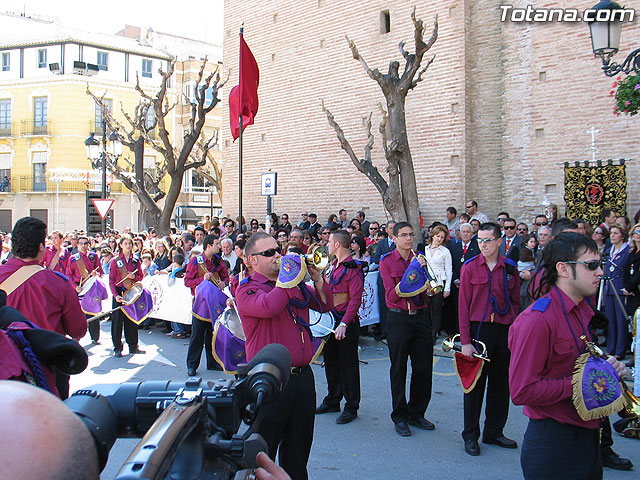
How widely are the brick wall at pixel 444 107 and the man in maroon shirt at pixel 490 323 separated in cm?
931

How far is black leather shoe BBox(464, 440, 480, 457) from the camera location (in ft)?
18.1

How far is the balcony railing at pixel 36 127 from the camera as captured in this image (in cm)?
4084

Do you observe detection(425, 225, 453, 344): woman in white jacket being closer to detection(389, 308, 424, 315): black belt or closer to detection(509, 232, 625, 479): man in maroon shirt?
detection(389, 308, 424, 315): black belt

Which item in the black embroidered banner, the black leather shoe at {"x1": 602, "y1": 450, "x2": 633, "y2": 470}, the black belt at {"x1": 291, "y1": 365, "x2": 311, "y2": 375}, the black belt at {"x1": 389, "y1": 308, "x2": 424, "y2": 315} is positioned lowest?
the black leather shoe at {"x1": 602, "y1": 450, "x2": 633, "y2": 470}

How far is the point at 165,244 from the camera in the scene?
13102mm

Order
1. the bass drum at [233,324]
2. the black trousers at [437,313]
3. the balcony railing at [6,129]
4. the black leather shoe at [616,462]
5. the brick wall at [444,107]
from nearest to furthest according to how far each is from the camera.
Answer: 1. the black leather shoe at [616,462]
2. the bass drum at [233,324]
3. the black trousers at [437,313]
4. the brick wall at [444,107]
5. the balcony railing at [6,129]

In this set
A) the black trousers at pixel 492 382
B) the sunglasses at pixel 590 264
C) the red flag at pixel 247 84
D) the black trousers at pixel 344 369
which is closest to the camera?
the sunglasses at pixel 590 264

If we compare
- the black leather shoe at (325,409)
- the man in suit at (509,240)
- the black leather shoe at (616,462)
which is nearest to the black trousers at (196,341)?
the black leather shoe at (325,409)

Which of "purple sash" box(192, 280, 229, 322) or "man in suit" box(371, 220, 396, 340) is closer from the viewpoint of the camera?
"purple sash" box(192, 280, 229, 322)

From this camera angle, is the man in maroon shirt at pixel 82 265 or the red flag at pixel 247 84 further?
the red flag at pixel 247 84

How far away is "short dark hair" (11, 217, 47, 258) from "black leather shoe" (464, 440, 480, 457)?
4095 mm

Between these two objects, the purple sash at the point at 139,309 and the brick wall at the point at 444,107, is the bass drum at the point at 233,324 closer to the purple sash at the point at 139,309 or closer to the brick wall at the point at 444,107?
the purple sash at the point at 139,309

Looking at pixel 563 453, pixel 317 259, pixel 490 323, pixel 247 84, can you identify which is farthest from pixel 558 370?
pixel 247 84

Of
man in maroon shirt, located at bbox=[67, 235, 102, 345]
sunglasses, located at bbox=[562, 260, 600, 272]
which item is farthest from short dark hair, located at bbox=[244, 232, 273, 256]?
man in maroon shirt, located at bbox=[67, 235, 102, 345]
